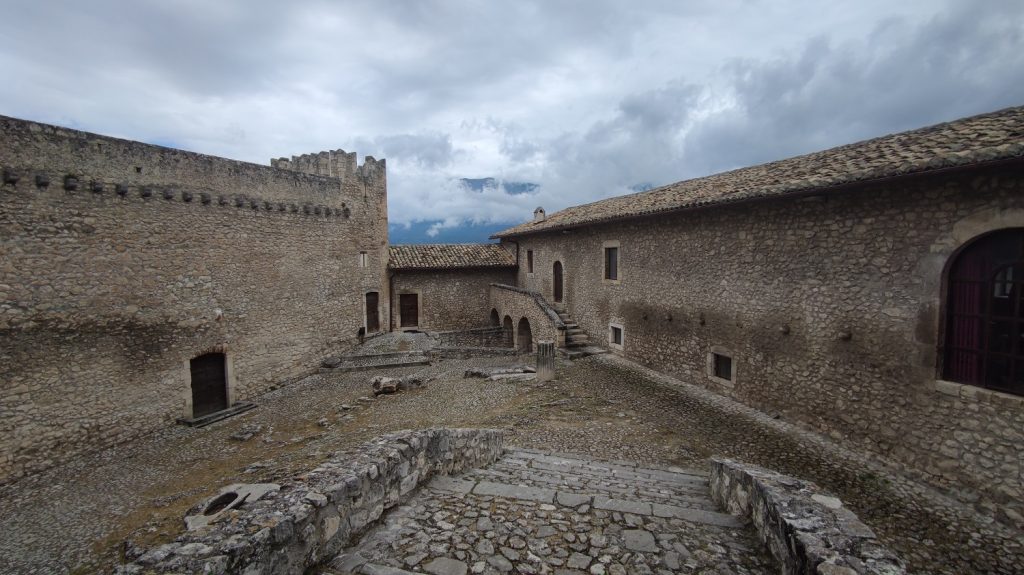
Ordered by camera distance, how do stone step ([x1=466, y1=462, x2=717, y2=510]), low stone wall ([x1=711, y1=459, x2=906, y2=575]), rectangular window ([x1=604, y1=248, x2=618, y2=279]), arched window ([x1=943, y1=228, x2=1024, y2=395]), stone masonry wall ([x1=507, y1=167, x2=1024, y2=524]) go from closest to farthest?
Answer: 1. low stone wall ([x1=711, y1=459, x2=906, y2=575])
2. stone step ([x1=466, y1=462, x2=717, y2=510])
3. arched window ([x1=943, y1=228, x2=1024, y2=395])
4. stone masonry wall ([x1=507, y1=167, x2=1024, y2=524])
5. rectangular window ([x1=604, y1=248, x2=618, y2=279])

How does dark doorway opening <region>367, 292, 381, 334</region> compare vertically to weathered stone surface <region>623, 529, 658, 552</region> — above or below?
above

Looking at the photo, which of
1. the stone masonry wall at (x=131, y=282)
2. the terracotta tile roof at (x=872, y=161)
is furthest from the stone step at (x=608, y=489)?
the stone masonry wall at (x=131, y=282)

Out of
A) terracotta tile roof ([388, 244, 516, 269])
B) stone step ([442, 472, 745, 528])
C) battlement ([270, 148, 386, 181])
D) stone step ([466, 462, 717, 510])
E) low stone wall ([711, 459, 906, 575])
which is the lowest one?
stone step ([466, 462, 717, 510])

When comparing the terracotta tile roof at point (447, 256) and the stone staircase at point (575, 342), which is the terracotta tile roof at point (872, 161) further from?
the terracotta tile roof at point (447, 256)

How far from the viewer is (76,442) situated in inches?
386

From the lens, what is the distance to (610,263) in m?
16.1

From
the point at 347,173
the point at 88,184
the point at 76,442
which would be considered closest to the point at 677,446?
the point at 76,442

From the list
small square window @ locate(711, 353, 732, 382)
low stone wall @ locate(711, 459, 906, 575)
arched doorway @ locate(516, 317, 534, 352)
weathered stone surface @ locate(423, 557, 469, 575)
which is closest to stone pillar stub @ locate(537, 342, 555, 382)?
small square window @ locate(711, 353, 732, 382)

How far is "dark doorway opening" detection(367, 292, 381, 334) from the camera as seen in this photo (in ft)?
65.5

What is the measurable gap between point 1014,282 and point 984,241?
68cm

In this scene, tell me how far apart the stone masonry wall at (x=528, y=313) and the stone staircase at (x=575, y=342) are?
472mm

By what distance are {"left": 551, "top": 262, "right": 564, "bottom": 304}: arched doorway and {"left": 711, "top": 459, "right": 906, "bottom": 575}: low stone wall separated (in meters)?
14.6

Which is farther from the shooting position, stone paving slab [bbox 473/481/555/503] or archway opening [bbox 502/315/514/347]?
archway opening [bbox 502/315/514/347]

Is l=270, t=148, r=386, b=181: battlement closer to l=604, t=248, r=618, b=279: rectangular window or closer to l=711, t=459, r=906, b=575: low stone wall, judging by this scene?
l=604, t=248, r=618, b=279: rectangular window
